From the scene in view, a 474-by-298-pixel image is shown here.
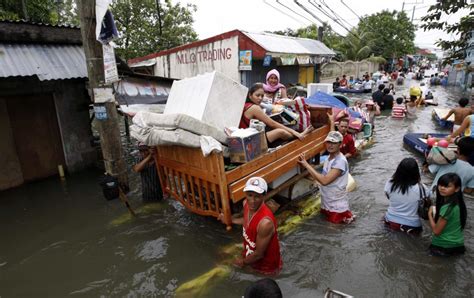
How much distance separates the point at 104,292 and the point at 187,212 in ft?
6.71

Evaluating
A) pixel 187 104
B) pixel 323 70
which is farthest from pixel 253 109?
pixel 323 70

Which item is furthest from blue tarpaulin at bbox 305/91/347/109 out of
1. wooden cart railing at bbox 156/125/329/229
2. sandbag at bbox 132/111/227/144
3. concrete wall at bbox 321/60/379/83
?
concrete wall at bbox 321/60/379/83

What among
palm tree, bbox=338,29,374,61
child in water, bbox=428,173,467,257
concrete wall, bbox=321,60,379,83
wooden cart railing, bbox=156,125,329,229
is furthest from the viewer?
palm tree, bbox=338,29,374,61

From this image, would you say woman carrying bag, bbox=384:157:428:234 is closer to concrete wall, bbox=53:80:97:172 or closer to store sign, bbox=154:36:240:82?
concrete wall, bbox=53:80:97:172

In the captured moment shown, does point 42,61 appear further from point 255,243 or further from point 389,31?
point 389,31

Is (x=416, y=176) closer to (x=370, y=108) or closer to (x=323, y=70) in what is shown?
(x=370, y=108)

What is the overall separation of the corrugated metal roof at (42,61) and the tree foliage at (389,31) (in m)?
39.6

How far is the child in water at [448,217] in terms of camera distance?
3.47 m

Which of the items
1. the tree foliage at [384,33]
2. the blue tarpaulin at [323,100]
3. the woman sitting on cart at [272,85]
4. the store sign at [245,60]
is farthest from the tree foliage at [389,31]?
the woman sitting on cart at [272,85]

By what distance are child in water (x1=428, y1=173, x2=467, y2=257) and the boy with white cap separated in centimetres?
116

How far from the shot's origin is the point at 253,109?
181 inches

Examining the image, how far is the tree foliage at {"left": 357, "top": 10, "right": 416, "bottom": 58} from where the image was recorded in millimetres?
39281

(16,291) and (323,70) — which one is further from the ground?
(323,70)

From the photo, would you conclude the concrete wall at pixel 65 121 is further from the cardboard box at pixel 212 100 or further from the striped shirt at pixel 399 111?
the striped shirt at pixel 399 111
